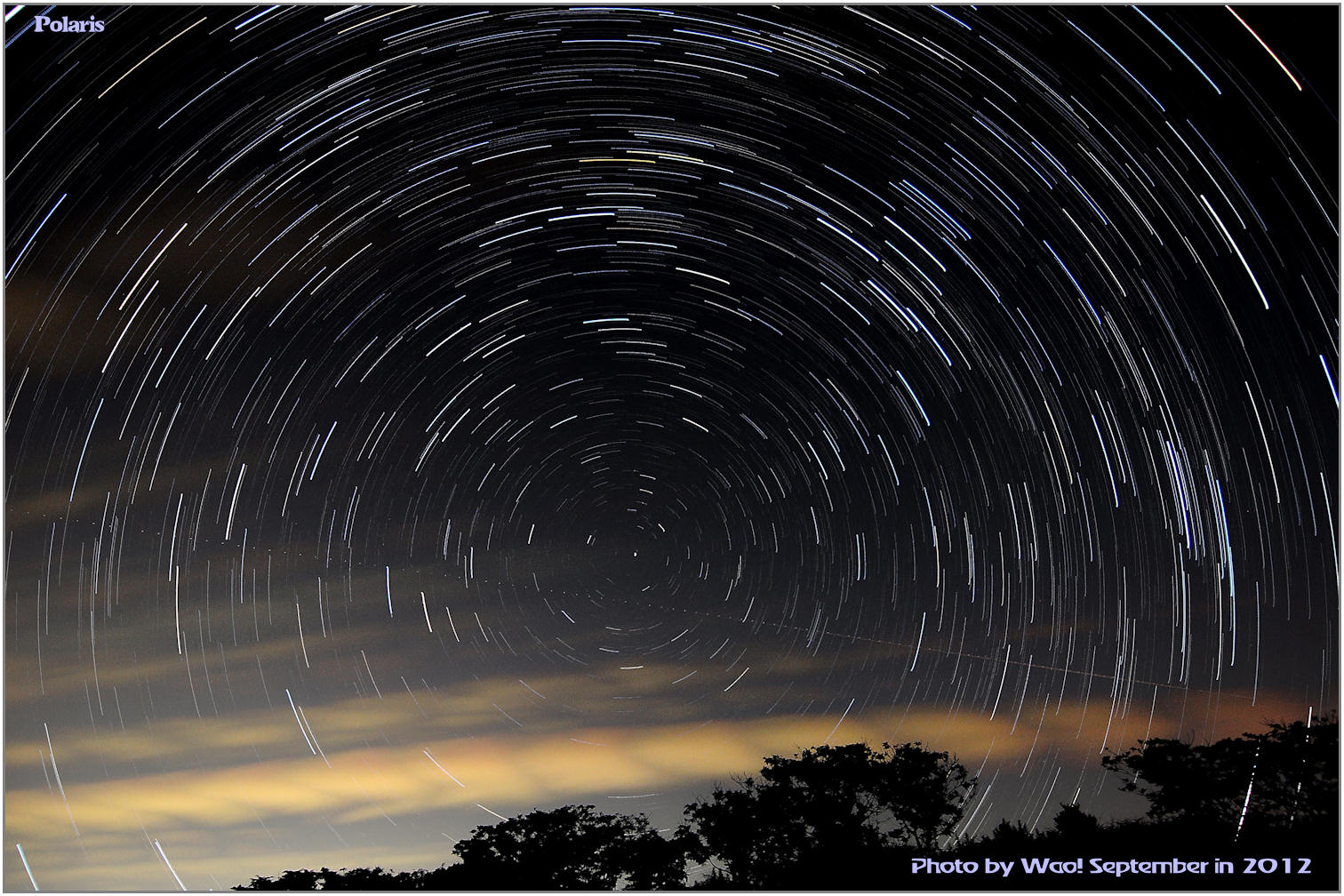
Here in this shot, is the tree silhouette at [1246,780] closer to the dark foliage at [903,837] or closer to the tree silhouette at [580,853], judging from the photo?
the dark foliage at [903,837]

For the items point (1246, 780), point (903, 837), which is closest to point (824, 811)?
point (903, 837)

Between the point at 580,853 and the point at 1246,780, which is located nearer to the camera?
the point at 1246,780

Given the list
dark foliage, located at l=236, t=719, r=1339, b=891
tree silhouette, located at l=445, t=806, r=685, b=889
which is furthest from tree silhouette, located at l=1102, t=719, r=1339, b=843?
tree silhouette, located at l=445, t=806, r=685, b=889

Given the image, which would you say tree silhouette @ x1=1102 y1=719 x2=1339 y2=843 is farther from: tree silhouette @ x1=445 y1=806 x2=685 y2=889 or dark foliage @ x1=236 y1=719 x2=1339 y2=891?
tree silhouette @ x1=445 y1=806 x2=685 y2=889

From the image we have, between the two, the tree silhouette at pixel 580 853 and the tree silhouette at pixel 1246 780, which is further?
the tree silhouette at pixel 580 853

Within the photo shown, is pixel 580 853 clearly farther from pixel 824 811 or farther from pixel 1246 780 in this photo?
pixel 1246 780

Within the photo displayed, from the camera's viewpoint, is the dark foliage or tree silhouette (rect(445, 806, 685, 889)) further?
tree silhouette (rect(445, 806, 685, 889))

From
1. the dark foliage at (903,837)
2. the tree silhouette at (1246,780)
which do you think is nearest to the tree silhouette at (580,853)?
the dark foliage at (903,837)

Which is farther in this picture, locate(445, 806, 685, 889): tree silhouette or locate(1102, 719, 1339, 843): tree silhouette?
locate(445, 806, 685, 889): tree silhouette

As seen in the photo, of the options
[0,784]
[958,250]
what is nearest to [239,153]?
[0,784]
